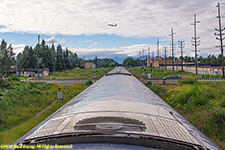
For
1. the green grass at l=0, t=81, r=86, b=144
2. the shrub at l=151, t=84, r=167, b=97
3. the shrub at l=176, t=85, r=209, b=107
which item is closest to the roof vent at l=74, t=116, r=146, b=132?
the green grass at l=0, t=81, r=86, b=144

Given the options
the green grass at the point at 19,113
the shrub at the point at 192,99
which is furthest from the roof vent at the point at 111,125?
the shrub at the point at 192,99

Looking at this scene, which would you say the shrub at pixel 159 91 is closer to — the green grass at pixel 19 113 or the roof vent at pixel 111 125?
the green grass at pixel 19 113

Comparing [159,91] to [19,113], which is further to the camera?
[159,91]

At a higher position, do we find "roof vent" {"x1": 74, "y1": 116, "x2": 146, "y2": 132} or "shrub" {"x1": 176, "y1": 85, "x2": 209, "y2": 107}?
"roof vent" {"x1": 74, "y1": 116, "x2": 146, "y2": 132}

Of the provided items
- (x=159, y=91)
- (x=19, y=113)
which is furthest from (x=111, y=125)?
(x=159, y=91)

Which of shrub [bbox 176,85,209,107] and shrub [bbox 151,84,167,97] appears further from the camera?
shrub [bbox 151,84,167,97]

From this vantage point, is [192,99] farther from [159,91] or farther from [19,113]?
[19,113]

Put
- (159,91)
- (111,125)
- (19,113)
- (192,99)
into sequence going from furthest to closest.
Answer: (159,91) → (19,113) → (192,99) → (111,125)

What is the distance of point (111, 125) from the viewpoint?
2943 millimetres

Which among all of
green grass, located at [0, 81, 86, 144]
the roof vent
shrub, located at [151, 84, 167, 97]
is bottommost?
green grass, located at [0, 81, 86, 144]

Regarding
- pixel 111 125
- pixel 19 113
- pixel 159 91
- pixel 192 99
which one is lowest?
pixel 19 113

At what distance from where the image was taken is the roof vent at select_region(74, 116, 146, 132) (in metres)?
2.85

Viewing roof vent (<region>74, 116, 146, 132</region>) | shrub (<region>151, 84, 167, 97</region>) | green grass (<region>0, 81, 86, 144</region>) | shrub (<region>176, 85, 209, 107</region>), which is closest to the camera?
roof vent (<region>74, 116, 146, 132</region>)

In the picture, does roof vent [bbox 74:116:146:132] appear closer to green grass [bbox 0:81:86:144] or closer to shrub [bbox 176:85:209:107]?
green grass [bbox 0:81:86:144]
